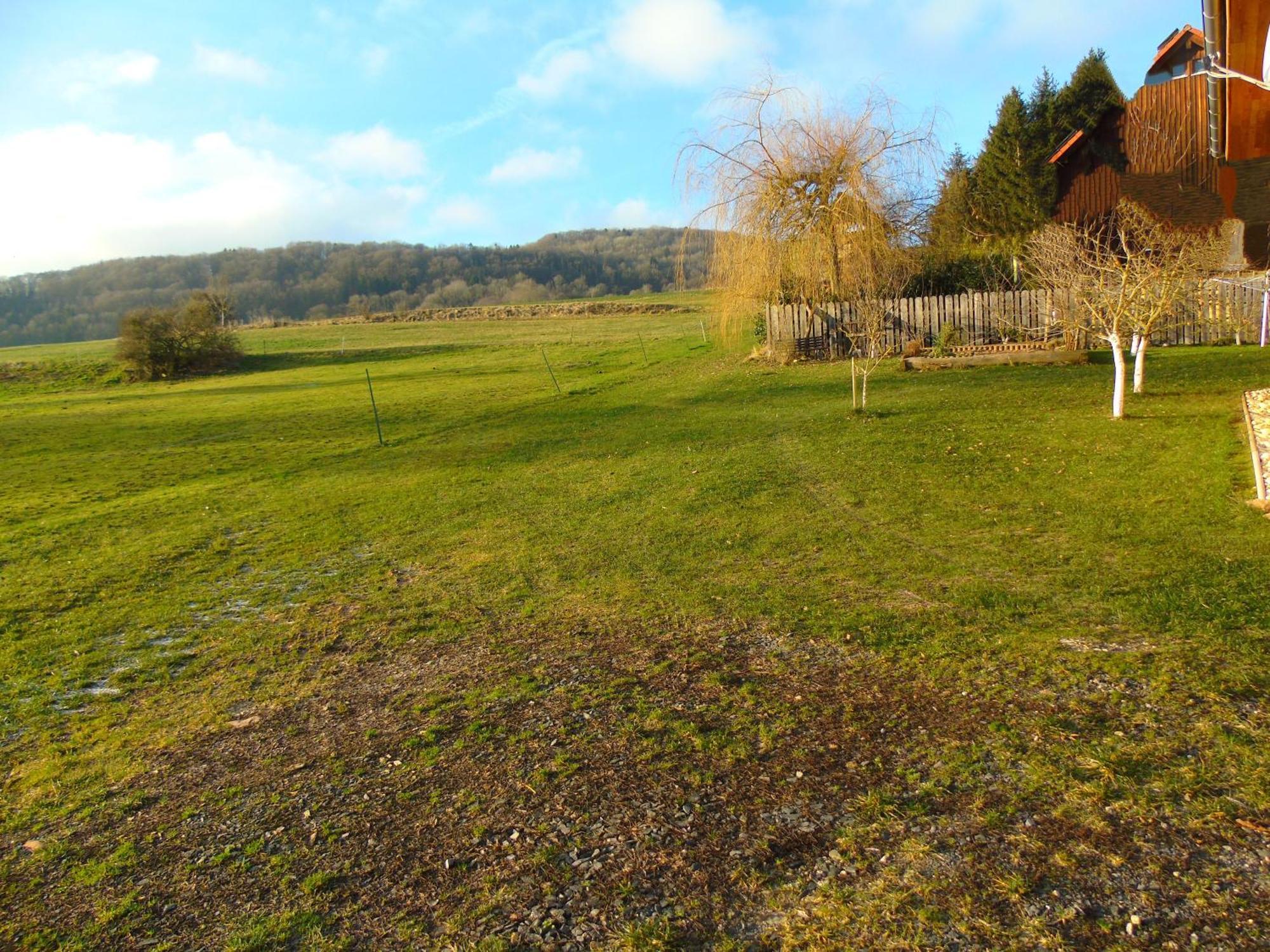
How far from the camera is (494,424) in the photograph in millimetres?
21234

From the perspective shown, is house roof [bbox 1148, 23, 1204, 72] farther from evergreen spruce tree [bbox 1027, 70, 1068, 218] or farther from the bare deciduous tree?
the bare deciduous tree

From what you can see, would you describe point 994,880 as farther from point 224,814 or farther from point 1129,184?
point 1129,184

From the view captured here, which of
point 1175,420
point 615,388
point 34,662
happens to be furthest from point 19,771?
point 615,388

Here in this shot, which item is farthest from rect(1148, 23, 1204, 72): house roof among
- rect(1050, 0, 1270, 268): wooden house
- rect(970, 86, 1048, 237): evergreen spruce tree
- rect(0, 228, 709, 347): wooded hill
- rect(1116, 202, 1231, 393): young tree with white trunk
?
rect(0, 228, 709, 347): wooded hill

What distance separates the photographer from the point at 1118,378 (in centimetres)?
1337

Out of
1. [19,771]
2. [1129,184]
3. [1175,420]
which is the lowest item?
[19,771]

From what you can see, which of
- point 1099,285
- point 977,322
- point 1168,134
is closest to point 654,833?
point 1099,285

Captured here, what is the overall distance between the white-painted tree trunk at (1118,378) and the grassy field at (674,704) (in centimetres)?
29

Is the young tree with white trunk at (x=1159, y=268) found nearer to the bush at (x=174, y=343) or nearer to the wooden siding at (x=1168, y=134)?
the wooden siding at (x=1168, y=134)

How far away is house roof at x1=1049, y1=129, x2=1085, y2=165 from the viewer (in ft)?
101

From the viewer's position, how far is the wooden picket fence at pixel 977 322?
72.9ft

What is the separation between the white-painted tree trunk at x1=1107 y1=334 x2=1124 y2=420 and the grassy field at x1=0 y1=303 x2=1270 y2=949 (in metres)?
0.29

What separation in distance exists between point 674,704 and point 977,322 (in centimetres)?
2251

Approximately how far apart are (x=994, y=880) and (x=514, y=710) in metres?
3.04
